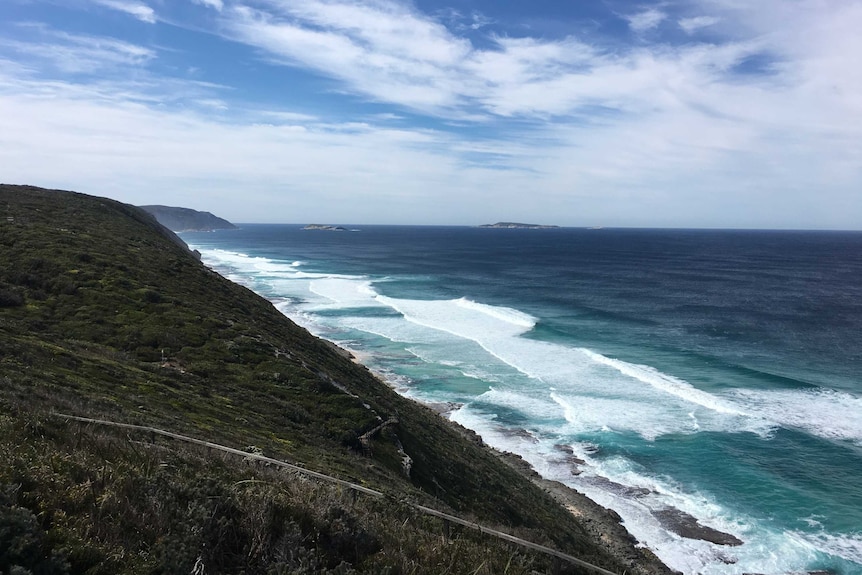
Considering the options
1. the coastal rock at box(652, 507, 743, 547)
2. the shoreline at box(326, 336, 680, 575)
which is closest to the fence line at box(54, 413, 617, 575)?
the shoreline at box(326, 336, 680, 575)

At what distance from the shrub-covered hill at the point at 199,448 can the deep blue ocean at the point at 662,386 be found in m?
5.63

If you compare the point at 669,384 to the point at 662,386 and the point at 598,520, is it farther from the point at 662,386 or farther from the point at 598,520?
the point at 598,520

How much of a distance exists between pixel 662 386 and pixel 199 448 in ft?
132

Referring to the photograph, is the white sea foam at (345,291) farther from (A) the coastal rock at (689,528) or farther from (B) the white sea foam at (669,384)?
(A) the coastal rock at (689,528)

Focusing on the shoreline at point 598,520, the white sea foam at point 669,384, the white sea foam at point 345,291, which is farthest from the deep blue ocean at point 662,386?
the shoreline at point 598,520

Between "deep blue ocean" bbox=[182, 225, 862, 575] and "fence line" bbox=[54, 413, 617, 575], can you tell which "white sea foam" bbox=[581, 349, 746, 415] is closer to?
"deep blue ocean" bbox=[182, 225, 862, 575]

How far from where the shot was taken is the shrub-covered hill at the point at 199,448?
265 inches

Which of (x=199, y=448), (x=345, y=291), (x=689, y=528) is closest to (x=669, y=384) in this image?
(x=689, y=528)

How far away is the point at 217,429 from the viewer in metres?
15.2

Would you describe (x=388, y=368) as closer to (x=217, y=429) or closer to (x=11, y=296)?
(x=11, y=296)

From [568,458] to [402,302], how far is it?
50.4 metres

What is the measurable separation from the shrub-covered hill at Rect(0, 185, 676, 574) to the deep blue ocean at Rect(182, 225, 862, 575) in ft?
18.5

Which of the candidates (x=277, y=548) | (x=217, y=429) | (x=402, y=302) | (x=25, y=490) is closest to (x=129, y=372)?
(x=217, y=429)

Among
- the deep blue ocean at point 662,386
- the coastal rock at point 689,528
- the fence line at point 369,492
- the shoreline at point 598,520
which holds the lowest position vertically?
the coastal rock at point 689,528
